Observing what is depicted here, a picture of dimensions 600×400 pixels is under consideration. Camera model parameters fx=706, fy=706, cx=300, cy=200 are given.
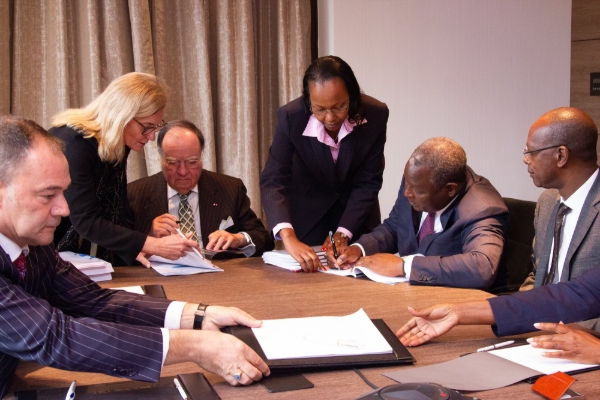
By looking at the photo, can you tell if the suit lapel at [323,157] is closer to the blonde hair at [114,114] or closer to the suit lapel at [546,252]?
the blonde hair at [114,114]

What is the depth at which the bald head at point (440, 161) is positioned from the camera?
2.82m

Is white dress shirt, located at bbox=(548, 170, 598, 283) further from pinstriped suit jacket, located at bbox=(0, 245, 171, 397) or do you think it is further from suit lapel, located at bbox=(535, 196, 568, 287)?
pinstriped suit jacket, located at bbox=(0, 245, 171, 397)

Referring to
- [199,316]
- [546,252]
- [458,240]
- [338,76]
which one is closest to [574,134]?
[546,252]

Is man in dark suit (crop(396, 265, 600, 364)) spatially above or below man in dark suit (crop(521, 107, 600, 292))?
below

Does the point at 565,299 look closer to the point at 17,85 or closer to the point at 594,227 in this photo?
the point at 594,227

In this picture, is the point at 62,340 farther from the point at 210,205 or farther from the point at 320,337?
the point at 210,205

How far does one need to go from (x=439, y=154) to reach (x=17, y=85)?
2.43 m

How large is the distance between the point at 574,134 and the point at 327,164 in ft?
3.99

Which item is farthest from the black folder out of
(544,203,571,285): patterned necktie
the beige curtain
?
the beige curtain

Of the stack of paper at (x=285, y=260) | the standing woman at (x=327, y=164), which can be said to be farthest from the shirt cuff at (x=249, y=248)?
the stack of paper at (x=285, y=260)

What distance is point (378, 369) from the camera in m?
1.71

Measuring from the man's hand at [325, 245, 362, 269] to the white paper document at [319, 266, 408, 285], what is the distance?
0.11 ft

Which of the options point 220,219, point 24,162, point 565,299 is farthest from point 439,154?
point 24,162

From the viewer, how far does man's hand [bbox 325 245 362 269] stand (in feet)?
9.43
